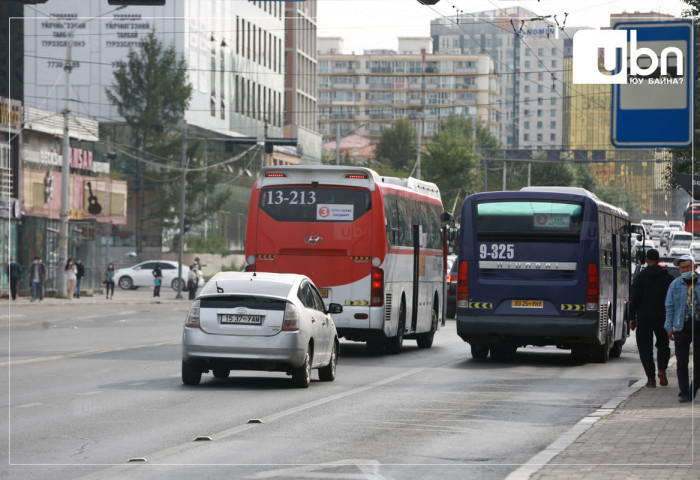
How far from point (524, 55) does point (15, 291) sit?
3067cm

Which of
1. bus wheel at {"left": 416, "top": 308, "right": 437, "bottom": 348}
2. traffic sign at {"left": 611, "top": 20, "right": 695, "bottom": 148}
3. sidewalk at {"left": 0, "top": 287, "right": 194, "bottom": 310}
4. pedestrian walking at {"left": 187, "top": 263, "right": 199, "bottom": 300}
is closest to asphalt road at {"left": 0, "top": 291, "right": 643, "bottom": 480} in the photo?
bus wheel at {"left": 416, "top": 308, "right": 437, "bottom": 348}

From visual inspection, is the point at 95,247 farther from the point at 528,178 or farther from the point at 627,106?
the point at 627,106

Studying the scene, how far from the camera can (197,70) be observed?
81000mm

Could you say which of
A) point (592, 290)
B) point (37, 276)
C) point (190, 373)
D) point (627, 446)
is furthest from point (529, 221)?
point (37, 276)

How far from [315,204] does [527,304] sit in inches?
168

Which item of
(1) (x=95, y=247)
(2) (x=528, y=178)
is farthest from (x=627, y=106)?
(1) (x=95, y=247)

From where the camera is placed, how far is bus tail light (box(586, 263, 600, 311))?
22.9 meters

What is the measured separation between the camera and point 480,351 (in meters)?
25.2

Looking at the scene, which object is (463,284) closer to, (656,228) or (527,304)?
(527,304)

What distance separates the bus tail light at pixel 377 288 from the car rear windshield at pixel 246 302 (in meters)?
6.66

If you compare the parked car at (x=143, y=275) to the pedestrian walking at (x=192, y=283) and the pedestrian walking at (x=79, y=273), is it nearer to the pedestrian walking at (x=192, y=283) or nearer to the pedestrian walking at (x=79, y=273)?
the pedestrian walking at (x=192, y=283)

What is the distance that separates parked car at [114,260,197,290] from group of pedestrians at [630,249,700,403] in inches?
2131

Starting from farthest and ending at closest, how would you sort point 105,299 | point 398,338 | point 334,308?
point 105,299 < point 398,338 < point 334,308

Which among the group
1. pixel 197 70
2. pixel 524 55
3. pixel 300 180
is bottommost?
pixel 300 180
